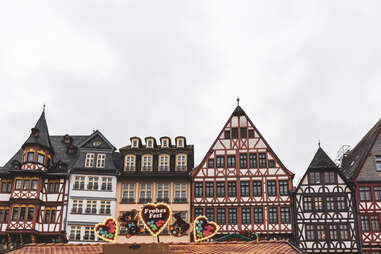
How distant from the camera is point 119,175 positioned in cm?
4062

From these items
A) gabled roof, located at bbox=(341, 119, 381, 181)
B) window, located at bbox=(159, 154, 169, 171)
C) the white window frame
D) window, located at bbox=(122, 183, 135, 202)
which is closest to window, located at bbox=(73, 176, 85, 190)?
the white window frame

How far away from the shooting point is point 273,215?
38094mm

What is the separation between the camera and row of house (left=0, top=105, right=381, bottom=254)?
37281 millimetres

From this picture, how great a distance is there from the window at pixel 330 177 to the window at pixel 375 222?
3918 mm

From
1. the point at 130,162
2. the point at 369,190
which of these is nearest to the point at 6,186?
the point at 130,162

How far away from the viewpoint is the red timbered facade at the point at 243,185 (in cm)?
3809

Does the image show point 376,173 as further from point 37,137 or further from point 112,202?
point 37,137

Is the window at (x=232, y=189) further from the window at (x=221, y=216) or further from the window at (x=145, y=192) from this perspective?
the window at (x=145, y=192)

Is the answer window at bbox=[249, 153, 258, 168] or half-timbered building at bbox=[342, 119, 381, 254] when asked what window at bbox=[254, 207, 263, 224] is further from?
half-timbered building at bbox=[342, 119, 381, 254]

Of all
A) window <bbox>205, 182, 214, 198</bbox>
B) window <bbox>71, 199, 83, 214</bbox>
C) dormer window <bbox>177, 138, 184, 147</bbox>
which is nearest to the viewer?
window <bbox>71, 199, 83, 214</bbox>

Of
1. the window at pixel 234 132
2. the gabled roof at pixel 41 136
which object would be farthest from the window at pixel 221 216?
the gabled roof at pixel 41 136

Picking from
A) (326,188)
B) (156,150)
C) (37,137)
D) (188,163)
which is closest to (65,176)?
(37,137)

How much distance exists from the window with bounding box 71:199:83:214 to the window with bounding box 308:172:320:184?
62.6 feet

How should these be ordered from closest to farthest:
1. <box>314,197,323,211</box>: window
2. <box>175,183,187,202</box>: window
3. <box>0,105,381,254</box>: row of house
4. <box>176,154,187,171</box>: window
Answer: <box>0,105,381,254</box>: row of house < <box>314,197,323,211</box>: window < <box>175,183,187,202</box>: window < <box>176,154,187,171</box>: window
